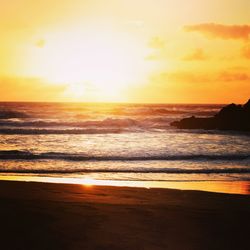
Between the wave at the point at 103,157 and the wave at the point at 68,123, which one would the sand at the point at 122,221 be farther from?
the wave at the point at 68,123

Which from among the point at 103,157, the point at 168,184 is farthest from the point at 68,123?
the point at 168,184

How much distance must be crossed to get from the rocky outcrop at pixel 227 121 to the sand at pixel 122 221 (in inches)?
1437

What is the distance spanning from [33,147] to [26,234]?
19861 mm

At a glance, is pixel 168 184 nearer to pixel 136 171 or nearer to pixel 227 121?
pixel 136 171

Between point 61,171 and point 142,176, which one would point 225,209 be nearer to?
point 142,176

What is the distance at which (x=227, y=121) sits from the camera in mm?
46531

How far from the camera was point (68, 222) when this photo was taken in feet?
22.0

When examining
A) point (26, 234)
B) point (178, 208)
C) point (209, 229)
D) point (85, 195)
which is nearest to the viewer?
point (26, 234)

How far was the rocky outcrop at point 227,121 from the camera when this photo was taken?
45219 mm

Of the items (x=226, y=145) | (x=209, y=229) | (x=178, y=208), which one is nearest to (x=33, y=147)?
(x=226, y=145)

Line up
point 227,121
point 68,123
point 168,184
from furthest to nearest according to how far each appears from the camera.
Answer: point 68,123, point 227,121, point 168,184

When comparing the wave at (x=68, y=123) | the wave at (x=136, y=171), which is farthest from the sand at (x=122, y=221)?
the wave at (x=68, y=123)

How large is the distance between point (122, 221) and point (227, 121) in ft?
136

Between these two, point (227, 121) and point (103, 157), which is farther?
point (227, 121)
